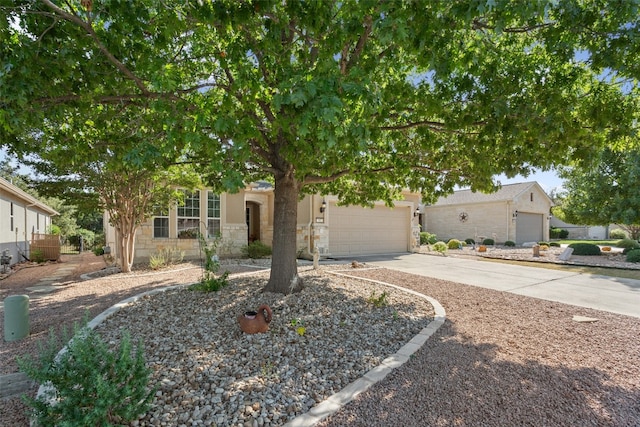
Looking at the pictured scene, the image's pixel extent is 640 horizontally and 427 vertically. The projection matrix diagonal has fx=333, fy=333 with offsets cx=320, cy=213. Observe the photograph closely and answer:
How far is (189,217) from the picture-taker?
43.8 ft

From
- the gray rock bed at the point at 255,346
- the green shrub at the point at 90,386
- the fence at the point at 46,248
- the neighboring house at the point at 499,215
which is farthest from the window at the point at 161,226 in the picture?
the neighboring house at the point at 499,215

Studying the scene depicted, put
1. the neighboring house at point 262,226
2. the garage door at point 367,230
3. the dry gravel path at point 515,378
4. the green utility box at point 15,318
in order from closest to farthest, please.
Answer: the dry gravel path at point 515,378, the green utility box at point 15,318, the neighboring house at point 262,226, the garage door at point 367,230

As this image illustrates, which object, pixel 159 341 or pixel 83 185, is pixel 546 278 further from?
pixel 83 185

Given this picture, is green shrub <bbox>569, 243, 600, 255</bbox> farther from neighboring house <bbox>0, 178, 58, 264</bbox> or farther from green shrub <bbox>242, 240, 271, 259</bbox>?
neighboring house <bbox>0, 178, 58, 264</bbox>

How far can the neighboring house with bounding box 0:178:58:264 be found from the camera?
485 inches

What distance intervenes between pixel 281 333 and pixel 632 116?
17.1 feet

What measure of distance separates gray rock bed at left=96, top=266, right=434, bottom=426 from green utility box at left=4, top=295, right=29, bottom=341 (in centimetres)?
106

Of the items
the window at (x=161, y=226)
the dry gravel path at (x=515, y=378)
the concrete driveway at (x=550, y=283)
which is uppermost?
the window at (x=161, y=226)

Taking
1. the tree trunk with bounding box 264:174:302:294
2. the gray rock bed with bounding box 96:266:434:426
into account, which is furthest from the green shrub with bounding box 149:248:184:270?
the tree trunk with bounding box 264:174:302:294

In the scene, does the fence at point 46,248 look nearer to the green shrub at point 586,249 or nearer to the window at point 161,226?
the window at point 161,226

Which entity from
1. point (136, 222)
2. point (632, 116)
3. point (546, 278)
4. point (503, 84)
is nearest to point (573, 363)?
point (632, 116)

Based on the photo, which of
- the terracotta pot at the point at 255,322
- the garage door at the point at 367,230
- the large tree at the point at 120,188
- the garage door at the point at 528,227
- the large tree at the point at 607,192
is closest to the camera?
the terracotta pot at the point at 255,322

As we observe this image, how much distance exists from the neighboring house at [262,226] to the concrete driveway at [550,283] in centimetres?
348

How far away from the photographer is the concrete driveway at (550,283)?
21.2ft
